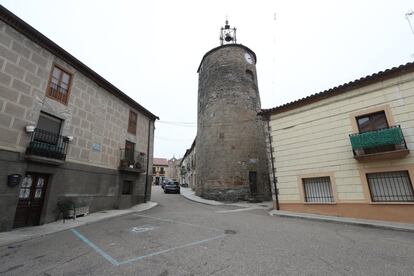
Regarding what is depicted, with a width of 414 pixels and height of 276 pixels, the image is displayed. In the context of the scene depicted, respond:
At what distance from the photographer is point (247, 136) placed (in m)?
18.2

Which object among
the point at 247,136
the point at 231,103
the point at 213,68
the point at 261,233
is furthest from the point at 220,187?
the point at 213,68

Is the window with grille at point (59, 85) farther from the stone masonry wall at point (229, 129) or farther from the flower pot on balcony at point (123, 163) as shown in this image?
the stone masonry wall at point (229, 129)

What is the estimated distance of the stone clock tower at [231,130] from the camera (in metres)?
17.0

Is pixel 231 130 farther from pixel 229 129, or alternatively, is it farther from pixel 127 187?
pixel 127 187

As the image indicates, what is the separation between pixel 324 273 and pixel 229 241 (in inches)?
97.3

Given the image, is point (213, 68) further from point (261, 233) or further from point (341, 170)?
point (261, 233)

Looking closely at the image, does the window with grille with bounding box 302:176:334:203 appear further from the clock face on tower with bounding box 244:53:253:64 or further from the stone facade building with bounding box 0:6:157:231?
the clock face on tower with bounding box 244:53:253:64

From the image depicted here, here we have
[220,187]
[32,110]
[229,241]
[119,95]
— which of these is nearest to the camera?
[229,241]

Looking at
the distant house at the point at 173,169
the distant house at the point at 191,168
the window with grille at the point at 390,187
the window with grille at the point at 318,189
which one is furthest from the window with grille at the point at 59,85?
the distant house at the point at 173,169

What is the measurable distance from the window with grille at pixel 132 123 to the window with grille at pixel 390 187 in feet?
46.0

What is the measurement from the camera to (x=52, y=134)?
897 cm

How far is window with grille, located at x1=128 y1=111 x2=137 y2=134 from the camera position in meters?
14.4

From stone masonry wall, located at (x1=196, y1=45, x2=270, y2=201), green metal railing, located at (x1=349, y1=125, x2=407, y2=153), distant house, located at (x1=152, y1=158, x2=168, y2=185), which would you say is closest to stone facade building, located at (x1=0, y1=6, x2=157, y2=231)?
stone masonry wall, located at (x1=196, y1=45, x2=270, y2=201)

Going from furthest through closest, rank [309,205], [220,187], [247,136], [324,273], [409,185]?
[247,136] < [220,187] < [309,205] < [409,185] < [324,273]
